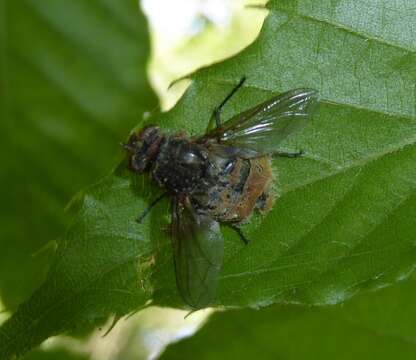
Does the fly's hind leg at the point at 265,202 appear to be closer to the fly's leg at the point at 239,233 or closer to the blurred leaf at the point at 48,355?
the fly's leg at the point at 239,233

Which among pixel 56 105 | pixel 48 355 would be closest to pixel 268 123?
pixel 48 355

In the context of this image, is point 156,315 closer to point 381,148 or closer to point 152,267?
point 152,267

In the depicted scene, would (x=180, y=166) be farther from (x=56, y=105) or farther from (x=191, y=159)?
(x=56, y=105)

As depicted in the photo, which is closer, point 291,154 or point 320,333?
point 291,154

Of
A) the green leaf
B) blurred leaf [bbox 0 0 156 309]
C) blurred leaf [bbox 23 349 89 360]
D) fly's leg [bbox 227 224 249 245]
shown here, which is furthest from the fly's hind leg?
blurred leaf [bbox 0 0 156 309]

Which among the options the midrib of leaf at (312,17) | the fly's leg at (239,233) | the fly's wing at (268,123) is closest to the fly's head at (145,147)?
the fly's wing at (268,123)

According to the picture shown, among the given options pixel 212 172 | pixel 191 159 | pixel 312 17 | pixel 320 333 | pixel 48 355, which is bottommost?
pixel 320 333

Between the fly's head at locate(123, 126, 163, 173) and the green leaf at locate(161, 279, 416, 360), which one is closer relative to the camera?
the fly's head at locate(123, 126, 163, 173)

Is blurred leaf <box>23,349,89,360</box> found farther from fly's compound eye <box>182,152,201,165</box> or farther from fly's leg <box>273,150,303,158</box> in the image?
fly's leg <box>273,150,303,158</box>
